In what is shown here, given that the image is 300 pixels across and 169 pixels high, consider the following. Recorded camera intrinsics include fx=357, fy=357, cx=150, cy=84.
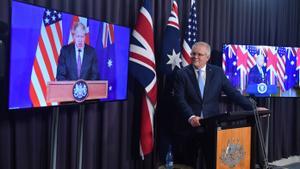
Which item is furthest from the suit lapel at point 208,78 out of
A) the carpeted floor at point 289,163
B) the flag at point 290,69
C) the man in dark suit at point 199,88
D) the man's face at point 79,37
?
the carpeted floor at point 289,163

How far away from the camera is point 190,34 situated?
372cm

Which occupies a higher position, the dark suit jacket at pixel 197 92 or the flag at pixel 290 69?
the flag at pixel 290 69

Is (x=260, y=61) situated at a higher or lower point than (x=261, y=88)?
higher

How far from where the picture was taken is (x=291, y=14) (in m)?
4.96

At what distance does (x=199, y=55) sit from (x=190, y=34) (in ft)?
2.14

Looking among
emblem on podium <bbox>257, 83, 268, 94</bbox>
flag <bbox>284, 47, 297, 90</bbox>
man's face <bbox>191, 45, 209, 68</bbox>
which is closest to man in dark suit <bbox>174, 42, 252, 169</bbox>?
man's face <bbox>191, 45, 209, 68</bbox>

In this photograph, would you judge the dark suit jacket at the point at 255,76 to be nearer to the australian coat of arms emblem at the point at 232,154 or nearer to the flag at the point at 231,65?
the flag at the point at 231,65

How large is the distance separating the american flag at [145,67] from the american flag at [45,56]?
1013 millimetres

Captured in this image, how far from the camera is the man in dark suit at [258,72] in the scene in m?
3.94

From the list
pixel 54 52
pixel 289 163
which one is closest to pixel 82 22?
pixel 54 52

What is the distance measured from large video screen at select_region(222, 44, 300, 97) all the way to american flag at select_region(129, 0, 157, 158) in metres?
1.01

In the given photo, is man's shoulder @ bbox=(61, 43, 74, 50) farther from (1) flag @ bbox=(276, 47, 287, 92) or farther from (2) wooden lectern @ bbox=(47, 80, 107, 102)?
(1) flag @ bbox=(276, 47, 287, 92)

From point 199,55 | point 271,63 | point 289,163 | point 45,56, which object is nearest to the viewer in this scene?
point 45,56

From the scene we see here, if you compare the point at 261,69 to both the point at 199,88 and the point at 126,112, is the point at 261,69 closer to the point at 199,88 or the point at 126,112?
the point at 199,88
